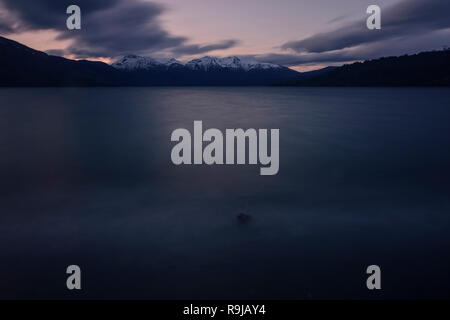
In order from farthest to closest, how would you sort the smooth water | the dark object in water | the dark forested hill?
1. the dark forested hill
2. the dark object in water
3. the smooth water

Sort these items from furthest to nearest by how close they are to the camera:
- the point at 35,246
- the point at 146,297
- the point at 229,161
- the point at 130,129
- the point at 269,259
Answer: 1. the point at 130,129
2. the point at 229,161
3. the point at 35,246
4. the point at 269,259
5. the point at 146,297

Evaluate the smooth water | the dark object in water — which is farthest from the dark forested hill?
the dark object in water

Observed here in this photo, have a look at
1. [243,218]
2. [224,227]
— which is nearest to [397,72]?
[243,218]

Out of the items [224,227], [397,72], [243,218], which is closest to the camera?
[224,227]

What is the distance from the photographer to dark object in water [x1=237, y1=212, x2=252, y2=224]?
7324 mm

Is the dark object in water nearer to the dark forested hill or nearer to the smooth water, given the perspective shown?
the smooth water

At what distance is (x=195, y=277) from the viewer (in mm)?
5320

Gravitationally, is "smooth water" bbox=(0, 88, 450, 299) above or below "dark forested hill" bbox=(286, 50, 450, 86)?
below

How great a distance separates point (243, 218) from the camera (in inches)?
295

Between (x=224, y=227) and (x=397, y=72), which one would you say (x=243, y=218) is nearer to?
(x=224, y=227)

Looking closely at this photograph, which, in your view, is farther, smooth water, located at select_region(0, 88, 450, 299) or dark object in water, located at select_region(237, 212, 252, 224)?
dark object in water, located at select_region(237, 212, 252, 224)
